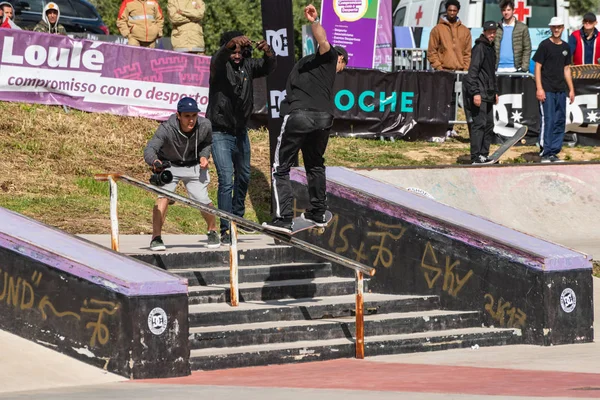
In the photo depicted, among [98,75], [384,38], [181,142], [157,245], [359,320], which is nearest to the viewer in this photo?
[359,320]

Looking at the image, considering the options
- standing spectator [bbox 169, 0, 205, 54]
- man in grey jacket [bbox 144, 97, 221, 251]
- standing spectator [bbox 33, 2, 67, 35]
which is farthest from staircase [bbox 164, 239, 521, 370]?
standing spectator [bbox 169, 0, 205, 54]

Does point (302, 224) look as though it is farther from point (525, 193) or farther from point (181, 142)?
point (525, 193)

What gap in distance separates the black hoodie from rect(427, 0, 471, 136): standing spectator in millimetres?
10140

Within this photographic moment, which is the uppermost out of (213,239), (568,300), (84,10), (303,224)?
(84,10)

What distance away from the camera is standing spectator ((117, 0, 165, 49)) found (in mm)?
21672

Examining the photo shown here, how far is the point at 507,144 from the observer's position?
1939 centimetres

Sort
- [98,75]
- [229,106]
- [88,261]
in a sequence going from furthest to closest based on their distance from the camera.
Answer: [98,75], [229,106], [88,261]

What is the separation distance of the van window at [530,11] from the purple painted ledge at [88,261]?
19.3 meters

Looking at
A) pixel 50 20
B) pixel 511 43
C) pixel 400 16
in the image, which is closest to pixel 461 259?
pixel 50 20

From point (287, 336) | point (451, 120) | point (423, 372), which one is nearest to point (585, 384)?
point (423, 372)

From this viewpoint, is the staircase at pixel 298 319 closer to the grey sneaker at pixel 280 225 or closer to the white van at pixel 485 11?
the grey sneaker at pixel 280 225

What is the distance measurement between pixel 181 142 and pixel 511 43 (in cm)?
1233

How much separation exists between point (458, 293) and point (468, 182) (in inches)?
233

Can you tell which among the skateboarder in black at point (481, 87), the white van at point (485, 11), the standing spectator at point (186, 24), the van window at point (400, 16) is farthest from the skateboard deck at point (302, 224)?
the van window at point (400, 16)
